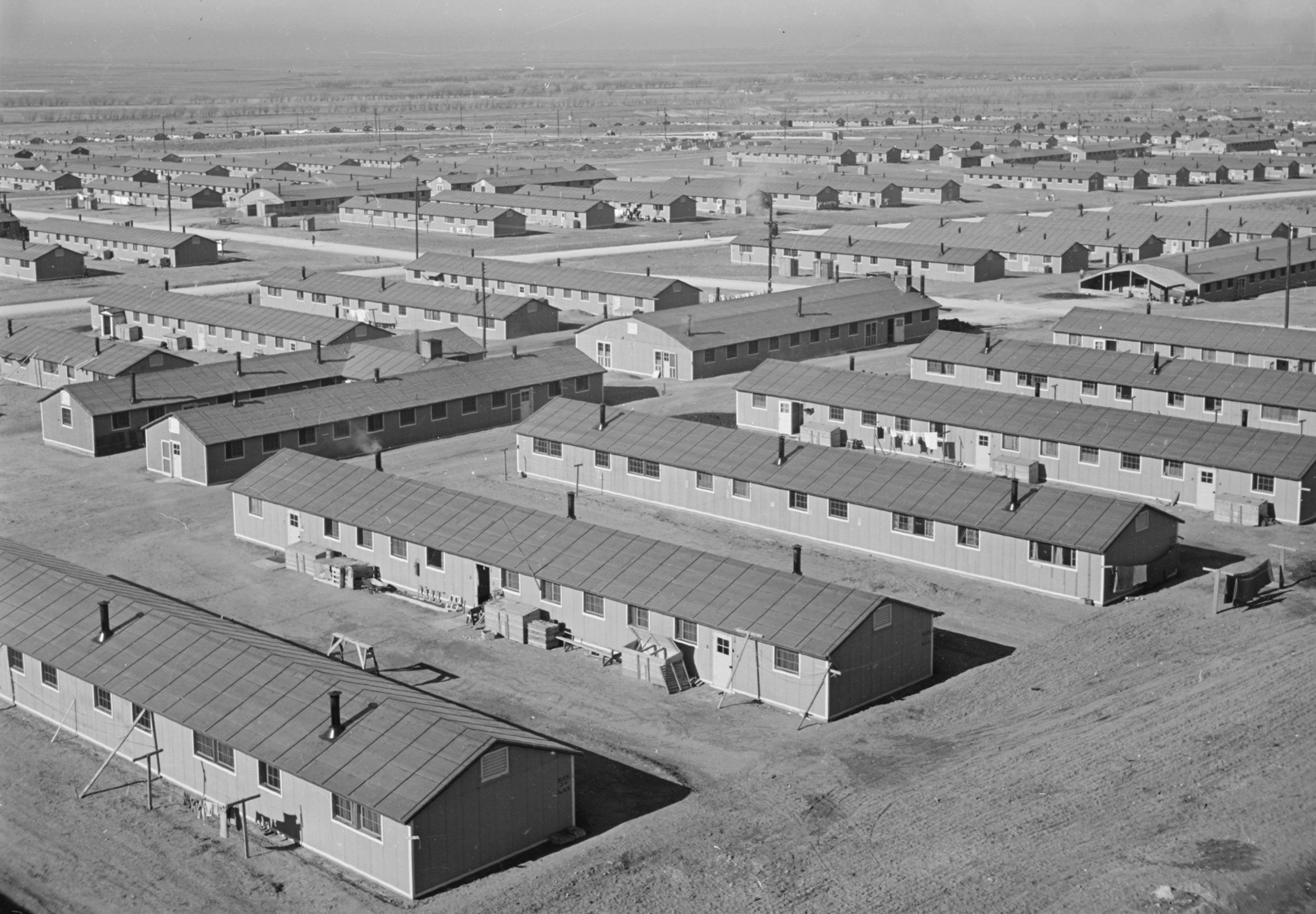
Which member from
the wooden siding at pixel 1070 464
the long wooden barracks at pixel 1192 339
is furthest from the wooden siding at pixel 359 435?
the long wooden barracks at pixel 1192 339

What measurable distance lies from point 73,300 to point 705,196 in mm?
61647

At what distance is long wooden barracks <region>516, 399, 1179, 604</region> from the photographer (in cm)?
4053

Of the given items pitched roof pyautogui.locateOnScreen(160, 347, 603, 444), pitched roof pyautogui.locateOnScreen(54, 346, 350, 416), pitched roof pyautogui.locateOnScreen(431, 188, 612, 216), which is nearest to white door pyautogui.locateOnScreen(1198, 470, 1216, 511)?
pitched roof pyautogui.locateOnScreen(160, 347, 603, 444)

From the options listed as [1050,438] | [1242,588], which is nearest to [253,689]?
[1242,588]

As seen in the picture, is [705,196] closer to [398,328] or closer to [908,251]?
[908,251]

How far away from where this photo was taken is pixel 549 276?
87062 mm

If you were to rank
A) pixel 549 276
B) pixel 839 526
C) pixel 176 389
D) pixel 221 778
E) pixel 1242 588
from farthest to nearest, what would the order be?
pixel 549 276 → pixel 176 389 → pixel 839 526 → pixel 1242 588 → pixel 221 778

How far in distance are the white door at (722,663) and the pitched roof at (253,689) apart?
22.4 ft

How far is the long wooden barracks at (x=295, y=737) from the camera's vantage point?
85.5 ft

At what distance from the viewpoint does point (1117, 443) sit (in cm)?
5016

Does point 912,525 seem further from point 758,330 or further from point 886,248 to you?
point 886,248

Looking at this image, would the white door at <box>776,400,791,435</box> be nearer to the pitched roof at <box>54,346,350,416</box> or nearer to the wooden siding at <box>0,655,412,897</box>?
the pitched roof at <box>54,346,350,416</box>

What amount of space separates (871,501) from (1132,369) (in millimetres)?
21103

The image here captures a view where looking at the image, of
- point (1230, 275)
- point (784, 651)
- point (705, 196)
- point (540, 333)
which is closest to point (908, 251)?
point (1230, 275)
